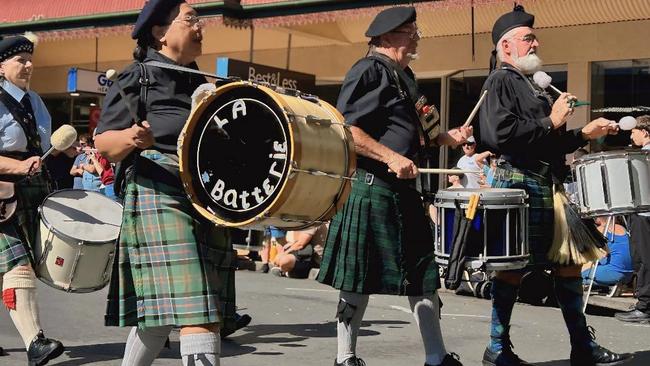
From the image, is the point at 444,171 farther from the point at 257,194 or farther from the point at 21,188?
the point at 21,188

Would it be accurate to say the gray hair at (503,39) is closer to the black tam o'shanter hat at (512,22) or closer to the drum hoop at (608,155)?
the black tam o'shanter hat at (512,22)

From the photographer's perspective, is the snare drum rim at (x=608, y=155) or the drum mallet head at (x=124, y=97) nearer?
the drum mallet head at (x=124, y=97)

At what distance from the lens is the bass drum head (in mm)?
3785

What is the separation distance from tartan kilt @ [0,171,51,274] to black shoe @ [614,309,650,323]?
16.6 feet

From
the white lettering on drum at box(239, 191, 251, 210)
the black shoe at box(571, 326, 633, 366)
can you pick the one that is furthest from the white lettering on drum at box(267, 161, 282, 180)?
the black shoe at box(571, 326, 633, 366)

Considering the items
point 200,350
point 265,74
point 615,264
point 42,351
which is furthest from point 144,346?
point 265,74

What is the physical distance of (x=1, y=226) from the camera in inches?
234

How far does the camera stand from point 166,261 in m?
4.05

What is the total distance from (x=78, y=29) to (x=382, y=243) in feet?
37.1

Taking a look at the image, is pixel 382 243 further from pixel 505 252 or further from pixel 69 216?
pixel 69 216

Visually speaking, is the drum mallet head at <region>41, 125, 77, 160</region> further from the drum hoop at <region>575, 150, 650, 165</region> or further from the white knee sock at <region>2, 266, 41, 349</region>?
the drum hoop at <region>575, 150, 650, 165</region>

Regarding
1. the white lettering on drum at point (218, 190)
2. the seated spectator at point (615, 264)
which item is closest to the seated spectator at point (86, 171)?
the seated spectator at point (615, 264)

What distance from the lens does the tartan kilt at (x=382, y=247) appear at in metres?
5.24

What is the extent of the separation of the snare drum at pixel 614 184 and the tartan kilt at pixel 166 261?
3.05 metres
